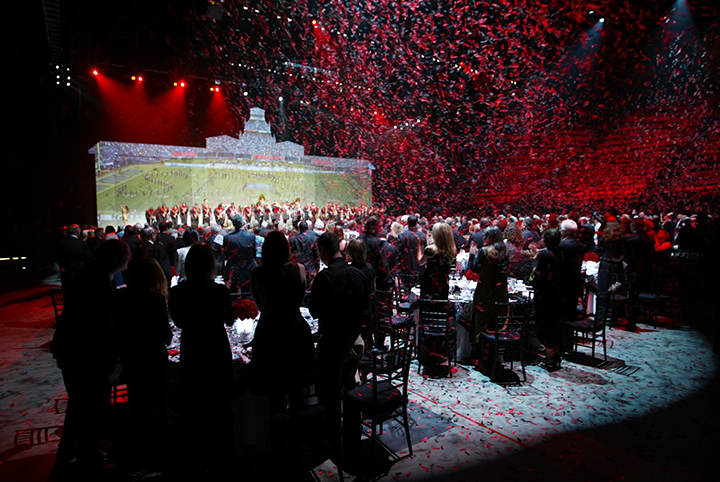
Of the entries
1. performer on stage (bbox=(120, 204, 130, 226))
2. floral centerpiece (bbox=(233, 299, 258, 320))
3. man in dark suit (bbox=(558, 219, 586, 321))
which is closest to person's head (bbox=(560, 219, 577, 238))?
man in dark suit (bbox=(558, 219, 586, 321))

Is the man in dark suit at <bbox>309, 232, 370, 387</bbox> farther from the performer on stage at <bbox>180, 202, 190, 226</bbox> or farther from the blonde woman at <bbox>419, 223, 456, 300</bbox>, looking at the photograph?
the performer on stage at <bbox>180, 202, 190, 226</bbox>

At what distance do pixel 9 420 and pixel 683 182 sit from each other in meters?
18.1

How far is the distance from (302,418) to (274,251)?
1.11 m

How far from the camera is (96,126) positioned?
1848 centimetres

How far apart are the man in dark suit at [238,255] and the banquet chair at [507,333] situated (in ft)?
11.6

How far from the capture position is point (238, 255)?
573cm

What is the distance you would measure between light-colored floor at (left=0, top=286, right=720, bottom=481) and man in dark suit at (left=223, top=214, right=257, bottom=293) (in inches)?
94.2

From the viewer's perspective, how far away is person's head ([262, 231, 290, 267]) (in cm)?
259

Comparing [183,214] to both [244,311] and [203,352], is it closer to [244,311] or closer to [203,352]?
[244,311]

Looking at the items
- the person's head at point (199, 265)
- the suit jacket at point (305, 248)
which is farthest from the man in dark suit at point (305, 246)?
the person's head at point (199, 265)

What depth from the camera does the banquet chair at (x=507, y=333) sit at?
4.27 metres

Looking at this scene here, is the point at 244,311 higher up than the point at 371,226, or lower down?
lower down

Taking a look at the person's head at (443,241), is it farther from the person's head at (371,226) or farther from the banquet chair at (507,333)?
the person's head at (371,226)

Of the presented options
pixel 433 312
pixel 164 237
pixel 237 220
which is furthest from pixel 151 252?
pixel 433 312
